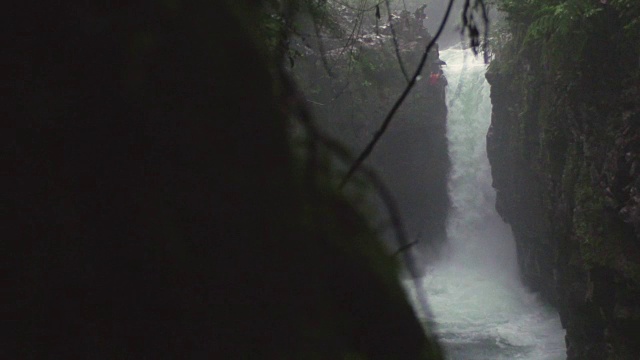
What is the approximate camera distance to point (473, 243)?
18.5m

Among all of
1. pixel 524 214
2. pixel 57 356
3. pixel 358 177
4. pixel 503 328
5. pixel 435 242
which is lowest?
pixel 57 356

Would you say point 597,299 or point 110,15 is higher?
point 597,299

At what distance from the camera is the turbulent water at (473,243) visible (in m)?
14.0

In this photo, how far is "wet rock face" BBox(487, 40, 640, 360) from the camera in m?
6.08

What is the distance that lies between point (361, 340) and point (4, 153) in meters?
0.61

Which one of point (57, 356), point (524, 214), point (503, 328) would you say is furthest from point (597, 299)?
point (57, 356)

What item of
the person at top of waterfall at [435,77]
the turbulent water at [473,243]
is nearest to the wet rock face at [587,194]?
the turbulent water at [473,243]

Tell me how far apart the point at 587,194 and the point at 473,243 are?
11.8m

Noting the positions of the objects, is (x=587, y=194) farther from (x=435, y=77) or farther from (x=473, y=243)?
(x=473, y=243)

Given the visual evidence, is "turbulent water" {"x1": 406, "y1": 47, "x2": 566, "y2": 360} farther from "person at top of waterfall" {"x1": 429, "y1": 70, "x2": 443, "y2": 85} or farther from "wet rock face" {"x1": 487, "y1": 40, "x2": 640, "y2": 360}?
"wet rock face" {"x1": 487, "y1": 40, "x2": 640, "y2": 360}

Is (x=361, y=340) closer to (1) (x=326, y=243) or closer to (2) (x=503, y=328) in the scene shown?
(1) (x=326, y=243)

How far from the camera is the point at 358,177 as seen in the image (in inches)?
37.3

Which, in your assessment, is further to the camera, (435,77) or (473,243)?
(473,243)

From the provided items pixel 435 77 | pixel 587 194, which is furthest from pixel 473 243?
pixel 587 194
